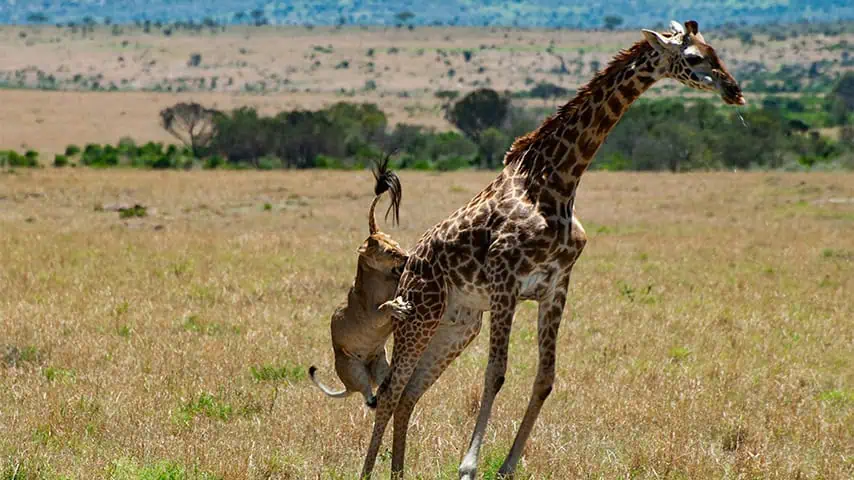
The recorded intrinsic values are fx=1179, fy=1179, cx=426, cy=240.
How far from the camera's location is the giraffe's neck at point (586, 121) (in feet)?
23.4

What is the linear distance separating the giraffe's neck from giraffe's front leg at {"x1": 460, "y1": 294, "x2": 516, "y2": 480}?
33.0 inches

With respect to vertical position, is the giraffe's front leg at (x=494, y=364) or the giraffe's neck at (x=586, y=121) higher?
the giraffe's neck at (x=586, y=121)

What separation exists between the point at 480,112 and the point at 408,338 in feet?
202

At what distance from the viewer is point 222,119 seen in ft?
177

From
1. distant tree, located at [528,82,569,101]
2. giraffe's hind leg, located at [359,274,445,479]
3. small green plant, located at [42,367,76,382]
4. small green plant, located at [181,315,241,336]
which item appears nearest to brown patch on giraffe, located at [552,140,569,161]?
giraffe's hind leg, located at [359,274,445,479]

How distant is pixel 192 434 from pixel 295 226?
15.8 m

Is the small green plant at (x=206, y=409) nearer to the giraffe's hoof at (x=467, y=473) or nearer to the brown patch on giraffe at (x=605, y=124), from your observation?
the giraffe's hoof at (x=467, y=473)

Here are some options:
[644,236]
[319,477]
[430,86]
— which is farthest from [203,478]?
[430,86]

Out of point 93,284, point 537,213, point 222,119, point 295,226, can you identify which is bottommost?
point 222,119

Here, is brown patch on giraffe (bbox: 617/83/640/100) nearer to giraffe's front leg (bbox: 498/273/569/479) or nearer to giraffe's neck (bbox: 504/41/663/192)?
giraffe's neck (bbox: 504/41/663/192)

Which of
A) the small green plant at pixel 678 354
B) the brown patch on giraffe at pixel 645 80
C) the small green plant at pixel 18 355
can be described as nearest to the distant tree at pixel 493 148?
the small green plant at pixel 678 354

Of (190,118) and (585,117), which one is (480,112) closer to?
(190,118)

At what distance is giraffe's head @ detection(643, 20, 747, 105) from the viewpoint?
664 centimetres

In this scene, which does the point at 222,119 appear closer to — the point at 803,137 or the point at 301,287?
the point at 803,137
